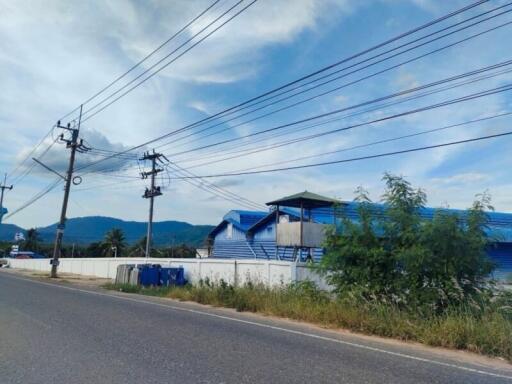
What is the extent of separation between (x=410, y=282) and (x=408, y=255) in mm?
748

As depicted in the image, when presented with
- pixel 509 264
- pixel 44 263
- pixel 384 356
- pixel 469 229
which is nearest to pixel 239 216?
pixel 509 264

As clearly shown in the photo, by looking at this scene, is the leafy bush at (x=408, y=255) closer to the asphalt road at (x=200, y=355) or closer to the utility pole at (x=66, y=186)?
the asphalt road at (x=200, y=355)

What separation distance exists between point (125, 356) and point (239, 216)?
30366 millimetres

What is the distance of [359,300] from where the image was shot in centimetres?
1127

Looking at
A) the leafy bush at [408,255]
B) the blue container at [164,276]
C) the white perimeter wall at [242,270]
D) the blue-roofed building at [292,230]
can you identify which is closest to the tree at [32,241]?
the blue-roofed building at [292,230]

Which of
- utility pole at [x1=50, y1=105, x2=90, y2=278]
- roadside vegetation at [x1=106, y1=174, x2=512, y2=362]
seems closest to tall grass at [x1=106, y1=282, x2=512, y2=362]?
roadside vegetation at [x1=106, y1=174, x2=512, y2=362]

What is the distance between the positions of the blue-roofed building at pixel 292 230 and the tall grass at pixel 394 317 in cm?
186

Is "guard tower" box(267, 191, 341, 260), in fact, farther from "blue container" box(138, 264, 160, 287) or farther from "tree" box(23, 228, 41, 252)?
"tree" box(23, 228, 41, 252)

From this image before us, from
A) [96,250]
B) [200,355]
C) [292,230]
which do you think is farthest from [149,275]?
[96,250]

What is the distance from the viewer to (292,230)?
79.3 feet

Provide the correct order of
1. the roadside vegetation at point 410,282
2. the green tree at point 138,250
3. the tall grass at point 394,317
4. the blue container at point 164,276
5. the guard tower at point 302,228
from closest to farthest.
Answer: the tall grass at point 394,317
the roadside vegetation at point 410,282
the blue container at point 164,276
the guard tower at point 302,228
the green tree at point 138,250

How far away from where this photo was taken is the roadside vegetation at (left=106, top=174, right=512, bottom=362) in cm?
878

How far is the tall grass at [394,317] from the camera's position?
8.15 meters

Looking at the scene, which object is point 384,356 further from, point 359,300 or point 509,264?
point 509,264
